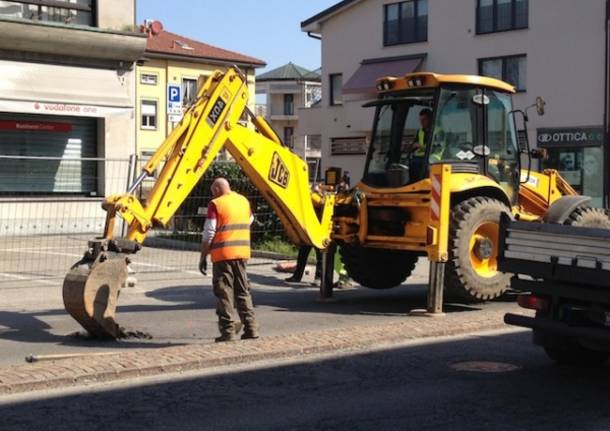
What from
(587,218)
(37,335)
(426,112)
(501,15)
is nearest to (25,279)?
(37,335)

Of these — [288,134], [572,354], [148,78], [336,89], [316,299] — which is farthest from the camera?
[288,134]

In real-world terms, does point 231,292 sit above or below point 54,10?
below

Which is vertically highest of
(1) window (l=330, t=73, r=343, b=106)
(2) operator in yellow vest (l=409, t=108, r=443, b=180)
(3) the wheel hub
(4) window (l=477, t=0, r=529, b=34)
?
(4) window (l=477, t=0, r=529, b=34)

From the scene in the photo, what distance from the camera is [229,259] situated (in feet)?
30.4

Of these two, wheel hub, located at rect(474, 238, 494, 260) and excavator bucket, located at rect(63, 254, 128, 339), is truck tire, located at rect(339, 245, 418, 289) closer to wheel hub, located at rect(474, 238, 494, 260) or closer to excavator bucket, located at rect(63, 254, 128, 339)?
wheel hub, located at rect(474, 238, 494, 260)

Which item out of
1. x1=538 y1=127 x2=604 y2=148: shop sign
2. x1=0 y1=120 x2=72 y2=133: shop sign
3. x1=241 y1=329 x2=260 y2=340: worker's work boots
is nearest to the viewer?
x1=241 y1=329 x2=260 y2=340: worker's work boots

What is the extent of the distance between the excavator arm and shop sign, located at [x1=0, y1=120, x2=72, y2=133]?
10.7 metres

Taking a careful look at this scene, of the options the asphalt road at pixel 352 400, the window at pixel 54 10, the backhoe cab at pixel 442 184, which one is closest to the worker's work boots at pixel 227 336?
the asphalt road at pixel 352 400

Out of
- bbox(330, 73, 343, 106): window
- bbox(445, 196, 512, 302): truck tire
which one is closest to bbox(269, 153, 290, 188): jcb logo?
bbox(445, 196, 512, 302): truck tire

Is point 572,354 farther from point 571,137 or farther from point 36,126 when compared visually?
point 571,137

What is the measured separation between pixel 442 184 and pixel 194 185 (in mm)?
3034

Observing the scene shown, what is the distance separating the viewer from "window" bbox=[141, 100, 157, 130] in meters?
50.1

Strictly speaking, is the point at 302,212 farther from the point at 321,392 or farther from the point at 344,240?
the point at 321,392

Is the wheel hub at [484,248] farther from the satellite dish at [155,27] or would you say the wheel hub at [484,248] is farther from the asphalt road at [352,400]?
the satellite dish at [155,27]
